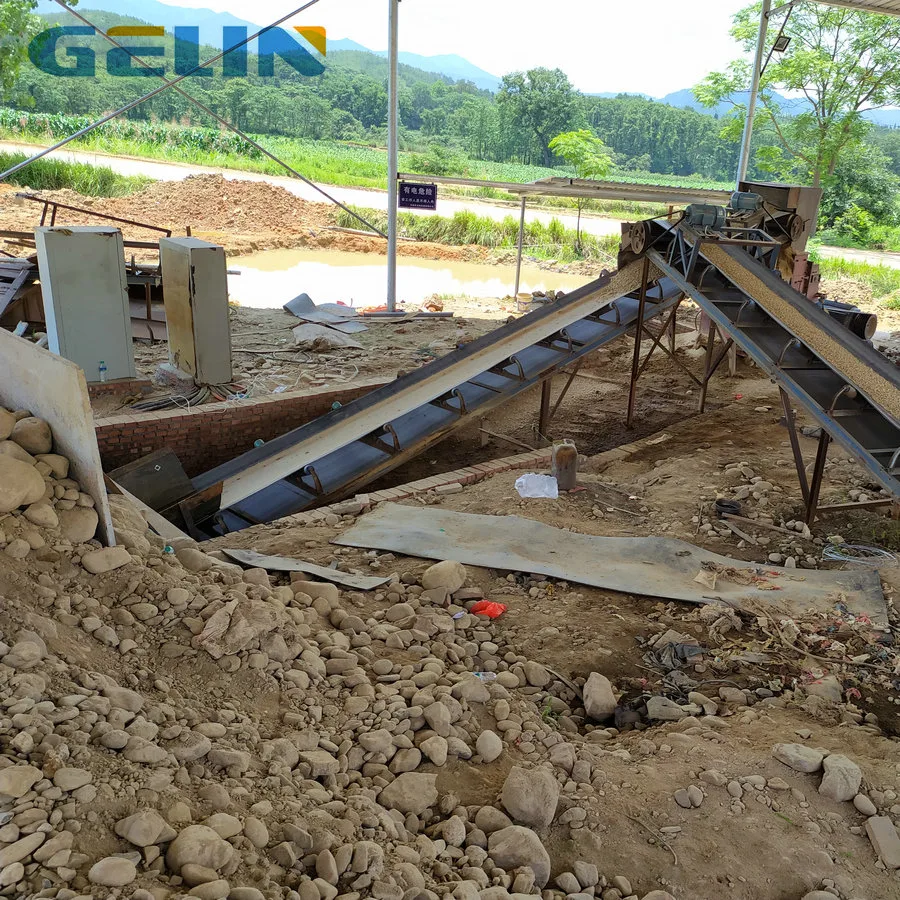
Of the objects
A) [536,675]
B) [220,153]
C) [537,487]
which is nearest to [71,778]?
[536,675]

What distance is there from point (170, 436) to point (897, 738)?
653cm

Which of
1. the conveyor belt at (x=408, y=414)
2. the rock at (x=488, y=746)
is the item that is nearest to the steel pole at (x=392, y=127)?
the conveyor belt at (x=408, y=414)

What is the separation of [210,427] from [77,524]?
4.24m

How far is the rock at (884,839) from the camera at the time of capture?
3039 millimetres

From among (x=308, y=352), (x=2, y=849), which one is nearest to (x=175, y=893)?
(x=2, y=849)

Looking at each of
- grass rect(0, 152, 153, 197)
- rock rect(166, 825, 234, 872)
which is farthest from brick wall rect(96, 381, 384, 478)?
grass rect(0, 152, 153, 197)

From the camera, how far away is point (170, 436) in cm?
774

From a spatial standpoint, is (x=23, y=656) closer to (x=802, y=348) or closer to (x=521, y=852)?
(x=521, y=852)

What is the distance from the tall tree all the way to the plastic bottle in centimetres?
4563

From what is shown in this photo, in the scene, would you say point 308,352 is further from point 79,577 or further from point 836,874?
point 836,874

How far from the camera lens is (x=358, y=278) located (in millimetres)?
19984

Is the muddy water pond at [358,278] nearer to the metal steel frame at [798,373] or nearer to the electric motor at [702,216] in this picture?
the electric motor at [702,216]

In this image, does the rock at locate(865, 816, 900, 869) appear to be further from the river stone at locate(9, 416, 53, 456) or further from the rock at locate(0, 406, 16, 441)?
the rock at locate(0, 406, 16, 441)

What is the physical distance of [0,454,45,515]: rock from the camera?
3.71m
